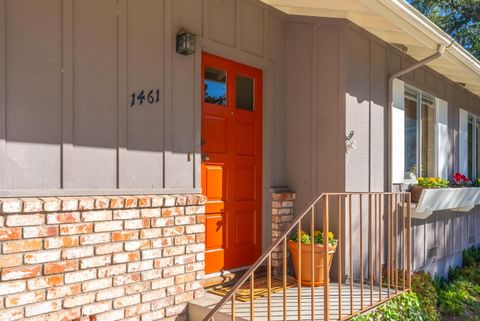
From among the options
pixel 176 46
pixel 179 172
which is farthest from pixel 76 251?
pixel 176 46

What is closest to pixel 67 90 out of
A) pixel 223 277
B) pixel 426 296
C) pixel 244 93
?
pixel 244 93

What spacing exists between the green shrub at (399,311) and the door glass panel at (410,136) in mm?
2057

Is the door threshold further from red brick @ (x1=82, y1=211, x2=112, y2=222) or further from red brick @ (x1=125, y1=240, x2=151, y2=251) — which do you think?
red brick @ (x1=82, y1=211, x2=112, y2=222)

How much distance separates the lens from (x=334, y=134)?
13.9 feet

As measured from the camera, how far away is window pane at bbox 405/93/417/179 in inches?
217

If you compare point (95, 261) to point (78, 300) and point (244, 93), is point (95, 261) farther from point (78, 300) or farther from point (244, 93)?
point (244, 93)

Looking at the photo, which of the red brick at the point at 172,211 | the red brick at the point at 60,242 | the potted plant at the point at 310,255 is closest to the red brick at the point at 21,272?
the red brick at the point at 60,242

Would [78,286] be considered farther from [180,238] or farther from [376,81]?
[376,81]

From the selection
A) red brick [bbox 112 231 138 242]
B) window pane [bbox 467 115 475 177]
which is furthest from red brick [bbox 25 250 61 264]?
window pane [bbox 467 115 475 177]

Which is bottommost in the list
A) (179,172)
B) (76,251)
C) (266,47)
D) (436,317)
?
(436,317)

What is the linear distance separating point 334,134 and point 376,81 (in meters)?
1.04

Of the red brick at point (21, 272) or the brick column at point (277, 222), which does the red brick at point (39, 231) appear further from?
the brick column at point (277, 222)

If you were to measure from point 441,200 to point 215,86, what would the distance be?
11.3 feet

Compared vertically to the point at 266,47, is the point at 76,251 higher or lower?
lower
